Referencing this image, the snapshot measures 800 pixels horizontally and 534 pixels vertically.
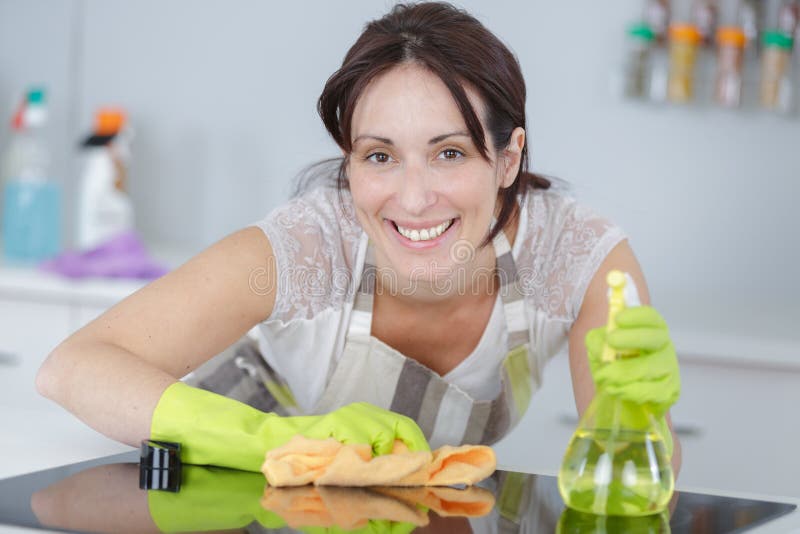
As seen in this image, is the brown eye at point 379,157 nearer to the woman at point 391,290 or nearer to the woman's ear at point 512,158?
the woman at point 391,290

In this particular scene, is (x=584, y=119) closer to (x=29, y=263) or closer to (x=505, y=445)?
(x=505, y=445)

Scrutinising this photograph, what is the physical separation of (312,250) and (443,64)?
307 mm

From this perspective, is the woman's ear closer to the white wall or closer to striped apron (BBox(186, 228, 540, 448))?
striped apron (BBox(186, 228, 540, 448))

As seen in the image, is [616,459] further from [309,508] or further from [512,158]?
[512,158]

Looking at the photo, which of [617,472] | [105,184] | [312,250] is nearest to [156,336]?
[312,250]

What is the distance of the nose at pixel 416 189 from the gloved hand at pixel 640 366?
47 centimetres

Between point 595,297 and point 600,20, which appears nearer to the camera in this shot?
point 595,297

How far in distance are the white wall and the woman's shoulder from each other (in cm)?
46

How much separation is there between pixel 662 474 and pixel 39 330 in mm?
1708

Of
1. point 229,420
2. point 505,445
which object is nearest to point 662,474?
point 229,420

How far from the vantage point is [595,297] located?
4.78ft

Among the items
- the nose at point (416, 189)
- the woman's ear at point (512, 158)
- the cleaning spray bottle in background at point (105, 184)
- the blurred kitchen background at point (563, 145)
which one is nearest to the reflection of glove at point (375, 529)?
the nose at point (416, 189)

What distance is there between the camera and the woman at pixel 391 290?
119cm

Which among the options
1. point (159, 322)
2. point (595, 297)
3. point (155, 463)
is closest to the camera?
point (155, 463)
